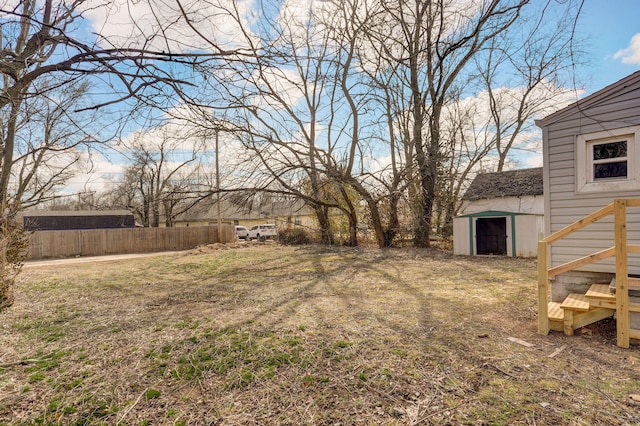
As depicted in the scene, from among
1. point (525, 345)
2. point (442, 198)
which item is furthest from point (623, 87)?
point (442, 198)

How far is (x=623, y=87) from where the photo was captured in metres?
4.59

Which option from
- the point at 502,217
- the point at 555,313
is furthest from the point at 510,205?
the point at 555,313

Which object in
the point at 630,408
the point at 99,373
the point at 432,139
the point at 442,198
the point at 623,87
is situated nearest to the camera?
the point at 630,408

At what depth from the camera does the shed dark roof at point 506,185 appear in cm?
1315

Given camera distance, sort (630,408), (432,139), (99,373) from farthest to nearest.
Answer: (432,139) < (99,373) < (630,408)

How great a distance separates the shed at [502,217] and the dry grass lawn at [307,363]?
5.32 meters

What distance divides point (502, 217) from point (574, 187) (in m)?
6.11

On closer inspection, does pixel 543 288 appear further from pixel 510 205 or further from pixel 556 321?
pixel 510 205

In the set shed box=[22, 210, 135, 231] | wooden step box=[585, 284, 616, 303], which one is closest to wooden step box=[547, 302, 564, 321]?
wooden step box=[585, 284, 616, 303]

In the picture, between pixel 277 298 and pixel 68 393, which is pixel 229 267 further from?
pixel 68 393

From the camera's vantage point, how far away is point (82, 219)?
25.5 m

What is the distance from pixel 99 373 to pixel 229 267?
6.71 meters

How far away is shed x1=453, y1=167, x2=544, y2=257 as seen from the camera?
1021 cm

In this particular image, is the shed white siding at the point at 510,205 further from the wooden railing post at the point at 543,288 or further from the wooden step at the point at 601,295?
the wooden railing post at the point at 543,288
